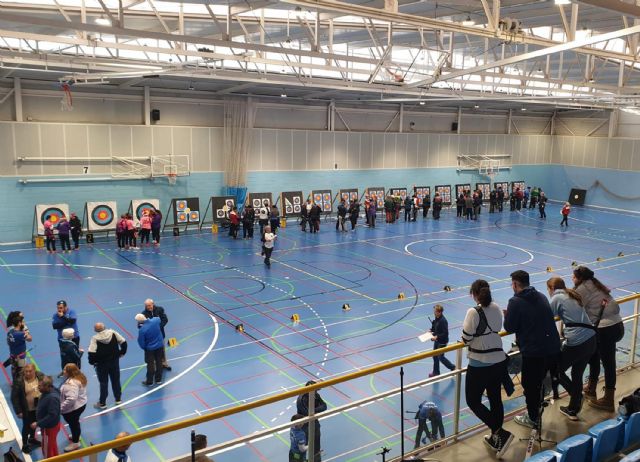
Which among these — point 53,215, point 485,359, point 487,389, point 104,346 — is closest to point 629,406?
point 487,389

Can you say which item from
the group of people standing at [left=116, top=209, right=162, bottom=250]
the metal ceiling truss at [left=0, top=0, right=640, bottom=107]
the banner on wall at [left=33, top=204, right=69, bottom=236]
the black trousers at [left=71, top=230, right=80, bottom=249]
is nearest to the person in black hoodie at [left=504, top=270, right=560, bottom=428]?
the metal ceiling truss at [left=0, top=0, right=640, bottom=107]

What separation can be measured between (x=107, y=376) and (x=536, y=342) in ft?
25.5

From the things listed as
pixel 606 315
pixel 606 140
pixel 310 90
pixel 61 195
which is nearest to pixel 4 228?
pixel 61 195

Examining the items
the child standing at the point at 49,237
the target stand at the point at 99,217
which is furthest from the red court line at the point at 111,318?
the target stand at the point at 99,217

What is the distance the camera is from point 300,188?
32812mm

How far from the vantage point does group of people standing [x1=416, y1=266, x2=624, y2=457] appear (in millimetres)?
5750

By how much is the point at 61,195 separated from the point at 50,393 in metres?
19.6

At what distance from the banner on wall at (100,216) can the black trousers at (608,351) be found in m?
23.1

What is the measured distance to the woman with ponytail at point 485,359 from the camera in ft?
18.8

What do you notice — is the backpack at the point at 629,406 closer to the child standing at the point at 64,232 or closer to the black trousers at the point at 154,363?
the black trousers at the point at 154,363

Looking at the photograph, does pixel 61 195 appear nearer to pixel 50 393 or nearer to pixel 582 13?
pixel 50 393

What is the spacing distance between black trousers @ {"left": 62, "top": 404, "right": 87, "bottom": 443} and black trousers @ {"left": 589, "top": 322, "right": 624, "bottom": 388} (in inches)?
292

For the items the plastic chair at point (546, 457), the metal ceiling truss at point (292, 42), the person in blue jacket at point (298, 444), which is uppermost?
the metal ceiling truss at point (292, 42)

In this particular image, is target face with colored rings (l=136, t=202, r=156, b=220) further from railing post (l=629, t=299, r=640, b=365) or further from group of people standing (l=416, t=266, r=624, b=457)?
group of people standing (l=416, t=266, r=624, b=457)
